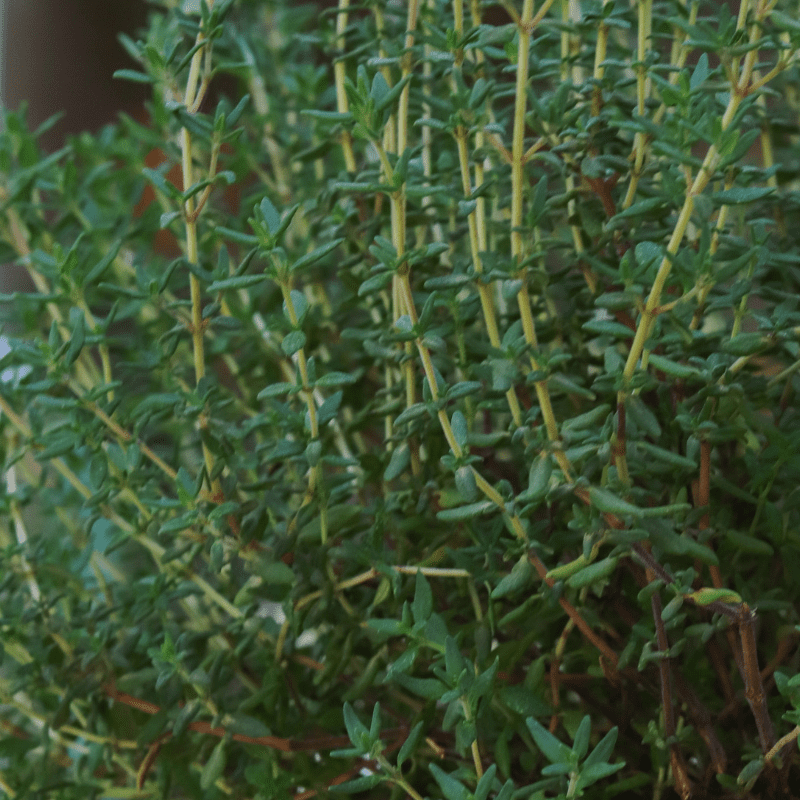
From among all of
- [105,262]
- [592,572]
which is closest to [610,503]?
[592,572]

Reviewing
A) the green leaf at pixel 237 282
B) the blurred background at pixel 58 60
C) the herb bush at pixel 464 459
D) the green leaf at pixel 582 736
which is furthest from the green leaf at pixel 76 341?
the blurred background at pixel 58 60

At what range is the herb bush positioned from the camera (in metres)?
0.55

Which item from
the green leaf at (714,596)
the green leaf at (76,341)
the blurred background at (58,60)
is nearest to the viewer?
the green leaf at (714,596)

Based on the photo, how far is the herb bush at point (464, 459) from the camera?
55 cm

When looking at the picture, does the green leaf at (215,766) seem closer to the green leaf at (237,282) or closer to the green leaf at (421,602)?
the green leaf at (421,602)

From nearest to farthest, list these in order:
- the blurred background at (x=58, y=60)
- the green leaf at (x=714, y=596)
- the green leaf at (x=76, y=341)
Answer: the green leaf at (x=714, y=596) < the green leaf at (x=76, y=341) < the blurred background at (x=58, y=60)

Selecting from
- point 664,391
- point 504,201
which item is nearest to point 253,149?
point 504,201

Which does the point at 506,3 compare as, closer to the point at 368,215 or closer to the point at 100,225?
the point at 368,215

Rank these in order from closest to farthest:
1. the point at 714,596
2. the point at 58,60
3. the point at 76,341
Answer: the point at 714,596 → the point at 76,341 → the point at 58,60

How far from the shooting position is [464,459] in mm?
552

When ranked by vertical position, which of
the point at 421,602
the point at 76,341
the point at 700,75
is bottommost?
the point at 421,602


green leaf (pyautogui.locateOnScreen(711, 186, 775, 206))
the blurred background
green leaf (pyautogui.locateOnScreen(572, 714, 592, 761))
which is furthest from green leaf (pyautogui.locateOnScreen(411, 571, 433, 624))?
the blurred background

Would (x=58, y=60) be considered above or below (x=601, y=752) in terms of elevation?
above

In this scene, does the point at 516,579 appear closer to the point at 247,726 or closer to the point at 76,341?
the point at 247,726
